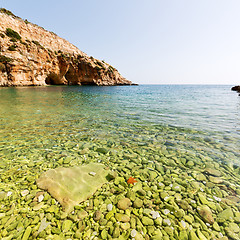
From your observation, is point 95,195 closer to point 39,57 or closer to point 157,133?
point 157,133

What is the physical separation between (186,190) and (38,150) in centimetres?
524

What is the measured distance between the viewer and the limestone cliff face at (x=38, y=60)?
132ft

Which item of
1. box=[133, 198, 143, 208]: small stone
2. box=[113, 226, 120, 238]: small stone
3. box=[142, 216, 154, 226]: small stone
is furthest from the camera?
box=[133, 198, 143, 208]: small stone

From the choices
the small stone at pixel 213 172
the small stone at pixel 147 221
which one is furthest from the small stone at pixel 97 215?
the small stone at pixel 213 172

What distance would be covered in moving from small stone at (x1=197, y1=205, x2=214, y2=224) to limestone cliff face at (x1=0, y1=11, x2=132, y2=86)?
5325cm

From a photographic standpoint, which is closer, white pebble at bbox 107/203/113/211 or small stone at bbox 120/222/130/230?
small stone at bbox 120/222/130/230

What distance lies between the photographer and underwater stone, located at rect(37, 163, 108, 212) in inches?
114

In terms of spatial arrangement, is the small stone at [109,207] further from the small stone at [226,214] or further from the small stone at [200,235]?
the small stone at [226,214]

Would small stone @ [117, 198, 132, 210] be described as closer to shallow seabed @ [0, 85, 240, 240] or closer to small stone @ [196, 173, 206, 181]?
shallow seabed @ [0, 85, 240, 240]

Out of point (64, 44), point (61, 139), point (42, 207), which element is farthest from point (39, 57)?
point (42, 207)

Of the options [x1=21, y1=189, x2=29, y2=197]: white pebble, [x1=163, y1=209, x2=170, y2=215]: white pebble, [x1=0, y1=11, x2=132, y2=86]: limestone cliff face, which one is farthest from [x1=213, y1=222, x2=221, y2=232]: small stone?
[x1=0, y1=11, x2=132, y2=86]: limestone cliff face

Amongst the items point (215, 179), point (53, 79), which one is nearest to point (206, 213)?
point (215, 179)

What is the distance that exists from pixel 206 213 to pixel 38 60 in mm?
64457

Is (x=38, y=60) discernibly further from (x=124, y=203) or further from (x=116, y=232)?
(x=116, y=232)
